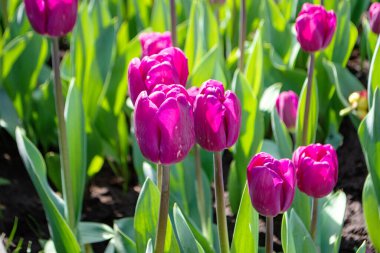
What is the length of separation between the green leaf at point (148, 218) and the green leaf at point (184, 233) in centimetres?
1

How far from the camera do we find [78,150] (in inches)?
75.9

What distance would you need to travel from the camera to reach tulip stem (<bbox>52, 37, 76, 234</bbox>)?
5.37 feet

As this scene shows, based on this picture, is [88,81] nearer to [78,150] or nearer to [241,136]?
[78,150]

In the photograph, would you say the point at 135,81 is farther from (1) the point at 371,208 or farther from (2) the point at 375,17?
(2) the point at 375,17

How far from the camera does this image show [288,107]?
188 cm

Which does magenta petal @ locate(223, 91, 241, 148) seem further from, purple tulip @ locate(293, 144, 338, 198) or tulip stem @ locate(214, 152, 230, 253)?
purple tulip @ locate(293, 144, 338, 198)

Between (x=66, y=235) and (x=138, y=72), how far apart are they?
48 centimetres

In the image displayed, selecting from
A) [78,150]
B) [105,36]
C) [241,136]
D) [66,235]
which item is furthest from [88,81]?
[66,235]

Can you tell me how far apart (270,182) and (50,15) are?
0.67m

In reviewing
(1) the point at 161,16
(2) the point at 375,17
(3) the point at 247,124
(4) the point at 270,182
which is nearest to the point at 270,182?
(4) the point at 270,182

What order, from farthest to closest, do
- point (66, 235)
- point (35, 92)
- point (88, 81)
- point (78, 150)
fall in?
point (35, 92) < point (88, 81) < point (78, 150) < point (66, 235)

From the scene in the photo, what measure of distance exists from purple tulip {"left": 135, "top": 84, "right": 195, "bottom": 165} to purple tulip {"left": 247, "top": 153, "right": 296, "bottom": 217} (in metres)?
0.12

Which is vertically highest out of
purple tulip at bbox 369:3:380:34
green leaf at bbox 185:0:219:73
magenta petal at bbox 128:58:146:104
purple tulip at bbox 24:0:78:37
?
purple tulip at bbox 24:0:78:37

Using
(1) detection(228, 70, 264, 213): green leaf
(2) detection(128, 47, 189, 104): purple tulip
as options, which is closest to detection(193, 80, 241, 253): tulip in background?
(2) detection(128, 47, 189, 104): purple tulip
